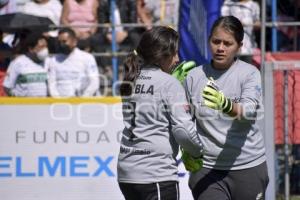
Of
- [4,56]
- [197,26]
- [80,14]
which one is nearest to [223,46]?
[197,26]

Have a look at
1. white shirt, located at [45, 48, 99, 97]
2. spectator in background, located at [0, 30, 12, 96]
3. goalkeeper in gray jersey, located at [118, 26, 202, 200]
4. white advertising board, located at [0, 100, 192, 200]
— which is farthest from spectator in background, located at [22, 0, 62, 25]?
goalkeeper in gray jersey, located at [118, 26, 202, 200]

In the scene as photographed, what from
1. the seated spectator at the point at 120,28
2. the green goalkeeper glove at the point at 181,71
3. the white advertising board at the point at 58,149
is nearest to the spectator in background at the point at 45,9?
the seated spectator at the point at 120,28

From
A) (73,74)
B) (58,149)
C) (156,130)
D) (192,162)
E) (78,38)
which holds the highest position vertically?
(78,38)

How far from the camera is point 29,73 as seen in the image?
907 centimetres

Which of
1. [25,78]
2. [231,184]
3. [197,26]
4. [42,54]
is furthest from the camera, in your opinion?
[42,54]

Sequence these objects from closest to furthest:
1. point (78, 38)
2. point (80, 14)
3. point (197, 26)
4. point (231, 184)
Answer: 1. point (231, 184)
2. point (197, 26)
3. point (78, 38)
4. point (80, 14)

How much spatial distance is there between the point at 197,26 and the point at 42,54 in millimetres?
2484

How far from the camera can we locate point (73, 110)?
741cm

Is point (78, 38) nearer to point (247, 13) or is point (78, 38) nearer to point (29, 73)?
point (29, 73)

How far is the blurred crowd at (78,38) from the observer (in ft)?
29.9

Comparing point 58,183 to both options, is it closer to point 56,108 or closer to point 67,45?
point 56,108

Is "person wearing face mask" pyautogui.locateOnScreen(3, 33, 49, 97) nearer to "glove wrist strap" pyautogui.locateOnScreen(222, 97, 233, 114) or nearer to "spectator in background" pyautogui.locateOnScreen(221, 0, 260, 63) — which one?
"spectator in background" pyautogui.locateOnScreen(221, 0, 260, 63)

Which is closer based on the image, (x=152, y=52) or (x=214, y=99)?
(x=214, y=99)

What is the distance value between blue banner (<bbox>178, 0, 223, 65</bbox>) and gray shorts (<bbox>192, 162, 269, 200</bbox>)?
8.24 feet
